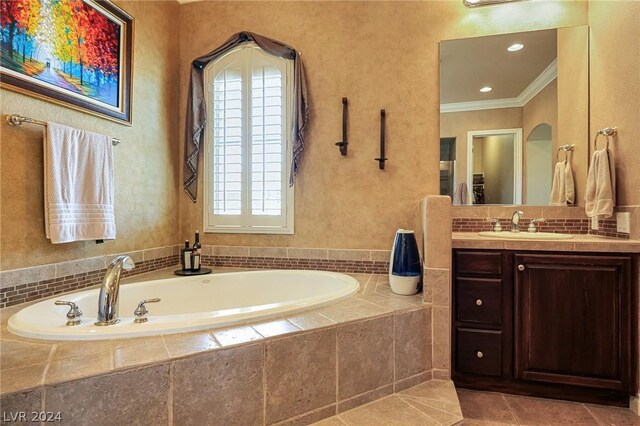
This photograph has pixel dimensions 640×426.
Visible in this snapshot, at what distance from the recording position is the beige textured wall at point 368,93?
2330mm

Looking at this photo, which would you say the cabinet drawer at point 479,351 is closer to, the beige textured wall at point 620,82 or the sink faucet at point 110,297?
the beige textured wall at point 620,82

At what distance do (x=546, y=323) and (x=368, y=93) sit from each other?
6.17 feet

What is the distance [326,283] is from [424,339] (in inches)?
31.1

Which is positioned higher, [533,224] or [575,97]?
[575,97]

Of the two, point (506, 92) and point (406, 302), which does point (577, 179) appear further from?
point (406, 302)

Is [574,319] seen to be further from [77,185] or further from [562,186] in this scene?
[77,185]

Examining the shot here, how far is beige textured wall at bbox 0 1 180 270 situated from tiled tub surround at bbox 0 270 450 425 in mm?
421

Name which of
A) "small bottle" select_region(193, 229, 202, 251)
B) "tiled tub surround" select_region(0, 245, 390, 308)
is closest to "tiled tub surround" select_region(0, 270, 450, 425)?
"tiled tub surround" select_region(0, 245, 390, 308)

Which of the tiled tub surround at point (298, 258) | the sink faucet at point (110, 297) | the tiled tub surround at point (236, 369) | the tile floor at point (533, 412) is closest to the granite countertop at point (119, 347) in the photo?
the tiled tub surround at point (236, 369)

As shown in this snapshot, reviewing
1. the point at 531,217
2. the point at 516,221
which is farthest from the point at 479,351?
the point at 531,217

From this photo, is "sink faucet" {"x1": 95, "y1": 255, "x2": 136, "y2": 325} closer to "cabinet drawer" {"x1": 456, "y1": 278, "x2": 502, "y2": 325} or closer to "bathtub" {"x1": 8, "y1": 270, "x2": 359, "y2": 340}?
"bathtub" {"x1": 8, "y1": 270, "x2": 359, "y2": 340}

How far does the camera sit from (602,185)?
1845 mm

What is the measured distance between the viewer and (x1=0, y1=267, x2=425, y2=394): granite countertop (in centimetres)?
95

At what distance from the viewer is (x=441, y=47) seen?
7.59 feet
